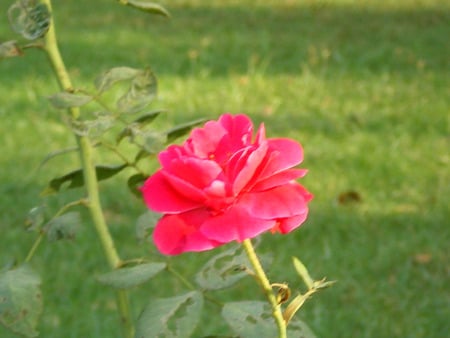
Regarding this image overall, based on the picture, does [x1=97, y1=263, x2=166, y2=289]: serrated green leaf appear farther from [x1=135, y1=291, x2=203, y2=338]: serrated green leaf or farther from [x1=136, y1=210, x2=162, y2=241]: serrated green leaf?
[x1=136, y1=210, x2=162, y2=241]: serrated green leaf

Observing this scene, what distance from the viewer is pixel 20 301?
4.53ft

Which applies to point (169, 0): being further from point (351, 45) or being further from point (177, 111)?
point (177, 111)

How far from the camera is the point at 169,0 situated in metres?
9.14

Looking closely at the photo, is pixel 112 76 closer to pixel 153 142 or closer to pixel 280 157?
pixel 153 142

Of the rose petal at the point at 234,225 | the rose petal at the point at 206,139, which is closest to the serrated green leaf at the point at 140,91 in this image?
the rose petal at the point at 206,139

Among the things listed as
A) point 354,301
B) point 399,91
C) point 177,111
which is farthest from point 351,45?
point 354,301

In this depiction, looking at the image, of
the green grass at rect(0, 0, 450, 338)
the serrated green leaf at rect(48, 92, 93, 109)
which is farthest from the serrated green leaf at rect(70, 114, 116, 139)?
the green grass at rect(0, 0, 450, 338)

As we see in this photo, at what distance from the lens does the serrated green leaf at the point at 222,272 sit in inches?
55.1

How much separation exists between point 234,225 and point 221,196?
0.03m

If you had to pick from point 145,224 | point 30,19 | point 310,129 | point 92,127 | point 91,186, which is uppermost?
point 30,19

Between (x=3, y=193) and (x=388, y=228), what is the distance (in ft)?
5.24

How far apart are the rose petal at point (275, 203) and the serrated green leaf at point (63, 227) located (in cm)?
49

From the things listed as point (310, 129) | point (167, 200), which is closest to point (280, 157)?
point (167, 200)

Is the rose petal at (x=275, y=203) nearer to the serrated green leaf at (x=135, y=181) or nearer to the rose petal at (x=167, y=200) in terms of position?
the rose petal at (x=167, y=200)
